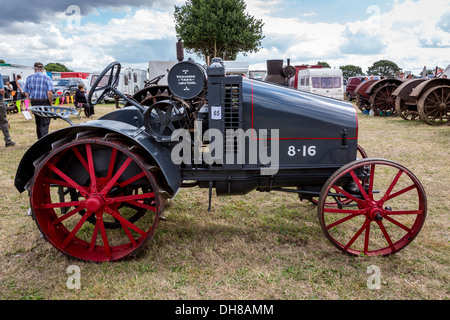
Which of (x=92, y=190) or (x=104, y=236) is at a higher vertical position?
(x=92, y=190)

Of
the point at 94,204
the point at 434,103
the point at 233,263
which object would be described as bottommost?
the point at 233,263

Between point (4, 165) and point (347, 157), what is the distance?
20.1 ft

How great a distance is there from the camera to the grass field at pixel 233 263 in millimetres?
2469

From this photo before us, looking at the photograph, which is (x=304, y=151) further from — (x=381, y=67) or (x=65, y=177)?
(x=381, y=67)

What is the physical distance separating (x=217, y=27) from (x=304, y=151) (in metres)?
26.6

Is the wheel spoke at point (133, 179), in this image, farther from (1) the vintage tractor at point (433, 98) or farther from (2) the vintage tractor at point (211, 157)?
(1) the vintage tractor at point (433, 98)

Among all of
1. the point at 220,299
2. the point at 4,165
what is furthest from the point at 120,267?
the point at 4,165

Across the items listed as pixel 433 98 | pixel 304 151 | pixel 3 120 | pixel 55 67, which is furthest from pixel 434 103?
pixel 55 67

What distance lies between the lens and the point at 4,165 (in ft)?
20.6

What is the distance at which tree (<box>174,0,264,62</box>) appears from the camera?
27125mm

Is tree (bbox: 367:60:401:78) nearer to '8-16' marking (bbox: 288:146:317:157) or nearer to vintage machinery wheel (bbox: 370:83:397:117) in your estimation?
vintage machinery wheel (bbox: 370:83:397:117)

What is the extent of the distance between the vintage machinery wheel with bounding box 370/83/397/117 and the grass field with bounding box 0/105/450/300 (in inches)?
427

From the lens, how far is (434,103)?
10.7 meters
